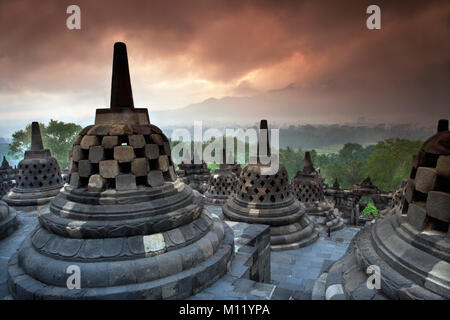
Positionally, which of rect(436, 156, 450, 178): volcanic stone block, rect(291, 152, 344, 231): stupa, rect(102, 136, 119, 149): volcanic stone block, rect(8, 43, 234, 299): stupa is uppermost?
rect(102, 136, 119, 149): volcanic stone block

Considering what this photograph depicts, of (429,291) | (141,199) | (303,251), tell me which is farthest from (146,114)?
(303,251)

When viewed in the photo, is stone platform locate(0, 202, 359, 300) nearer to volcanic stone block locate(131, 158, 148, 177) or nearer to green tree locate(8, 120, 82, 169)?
volcanic stone block locate(131, 158, 148, 177)

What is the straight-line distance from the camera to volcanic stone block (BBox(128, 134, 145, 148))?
4.82 metres

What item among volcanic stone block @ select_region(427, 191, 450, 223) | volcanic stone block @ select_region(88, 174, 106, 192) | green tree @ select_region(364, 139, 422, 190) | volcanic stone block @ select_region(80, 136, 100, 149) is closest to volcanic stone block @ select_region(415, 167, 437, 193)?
volcanic stone block @ select_region(427, 191, 450, 223)

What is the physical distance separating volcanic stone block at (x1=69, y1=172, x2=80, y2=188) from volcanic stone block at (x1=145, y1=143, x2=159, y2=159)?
138cm

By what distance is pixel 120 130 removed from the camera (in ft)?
15.9

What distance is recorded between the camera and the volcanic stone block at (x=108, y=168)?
472 centimetres

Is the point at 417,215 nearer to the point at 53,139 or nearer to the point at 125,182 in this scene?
the point at 125,182

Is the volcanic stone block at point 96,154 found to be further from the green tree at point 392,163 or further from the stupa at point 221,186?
the green tree at point 392,163

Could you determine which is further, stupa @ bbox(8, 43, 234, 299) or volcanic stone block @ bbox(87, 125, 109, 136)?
volcanic stone block @ bbox(87, 125, 109, 136)

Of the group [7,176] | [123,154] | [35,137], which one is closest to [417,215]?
[123,154]

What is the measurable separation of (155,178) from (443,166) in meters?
4.46

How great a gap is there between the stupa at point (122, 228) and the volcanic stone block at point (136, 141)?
18mm
